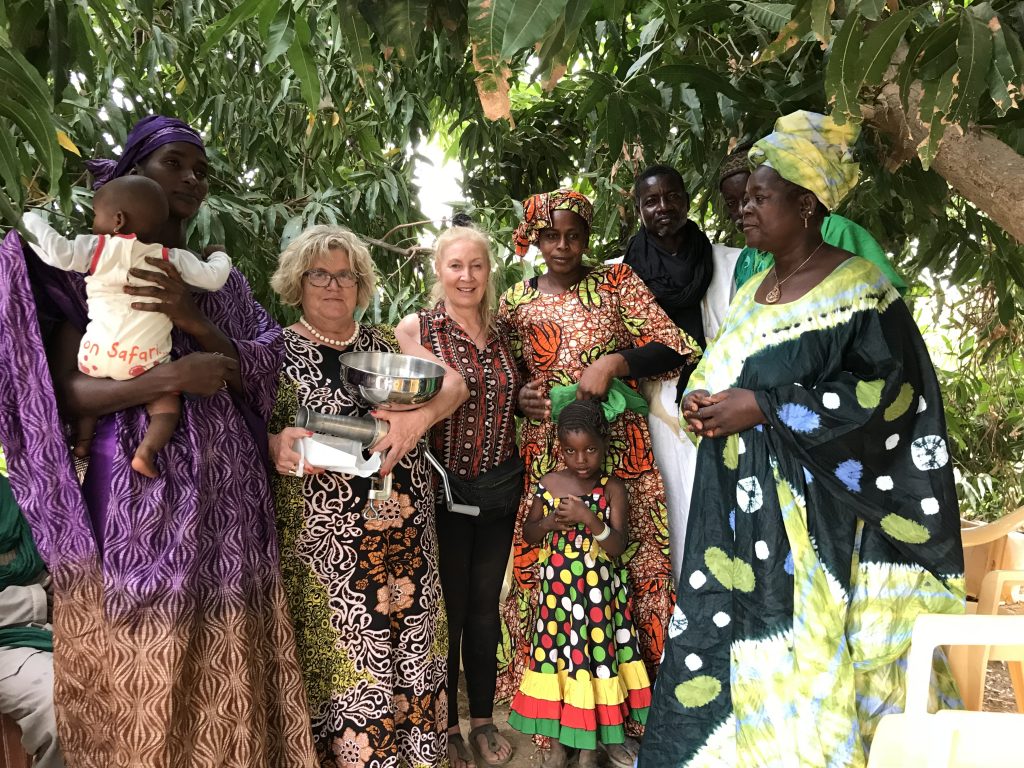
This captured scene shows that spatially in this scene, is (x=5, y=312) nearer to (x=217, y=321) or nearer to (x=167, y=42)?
(x=217, y=321)

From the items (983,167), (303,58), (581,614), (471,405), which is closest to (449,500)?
(471,405)

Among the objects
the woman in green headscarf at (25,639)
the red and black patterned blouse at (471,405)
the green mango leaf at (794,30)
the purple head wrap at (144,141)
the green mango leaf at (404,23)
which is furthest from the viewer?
the red and black patterned blouse at (471,405)

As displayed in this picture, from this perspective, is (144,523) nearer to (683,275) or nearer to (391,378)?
(391,378)

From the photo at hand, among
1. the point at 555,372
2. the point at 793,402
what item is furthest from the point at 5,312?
the point at 793,402

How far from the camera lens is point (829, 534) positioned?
90.0 inches

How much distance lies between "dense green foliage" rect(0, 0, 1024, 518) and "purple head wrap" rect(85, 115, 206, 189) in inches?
3.8

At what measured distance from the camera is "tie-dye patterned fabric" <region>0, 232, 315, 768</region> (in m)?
2.04

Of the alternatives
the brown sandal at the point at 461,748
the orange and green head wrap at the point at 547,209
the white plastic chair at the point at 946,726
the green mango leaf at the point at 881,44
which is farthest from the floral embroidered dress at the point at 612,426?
the green mango leaf at the point at 881,44

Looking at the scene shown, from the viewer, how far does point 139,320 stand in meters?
2.06

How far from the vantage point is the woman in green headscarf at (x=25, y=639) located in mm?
2328

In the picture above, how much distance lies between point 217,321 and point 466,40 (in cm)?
121

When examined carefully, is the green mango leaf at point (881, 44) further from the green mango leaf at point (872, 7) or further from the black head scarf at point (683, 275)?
the black head scarf at point (683, 275)

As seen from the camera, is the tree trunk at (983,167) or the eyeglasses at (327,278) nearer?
the tree trunk at (983,167)

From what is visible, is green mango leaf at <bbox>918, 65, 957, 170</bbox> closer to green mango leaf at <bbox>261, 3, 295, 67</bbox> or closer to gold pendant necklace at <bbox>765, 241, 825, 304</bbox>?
gold pendant necklace at <bbox>765, 241, 825, 304</bbox>
